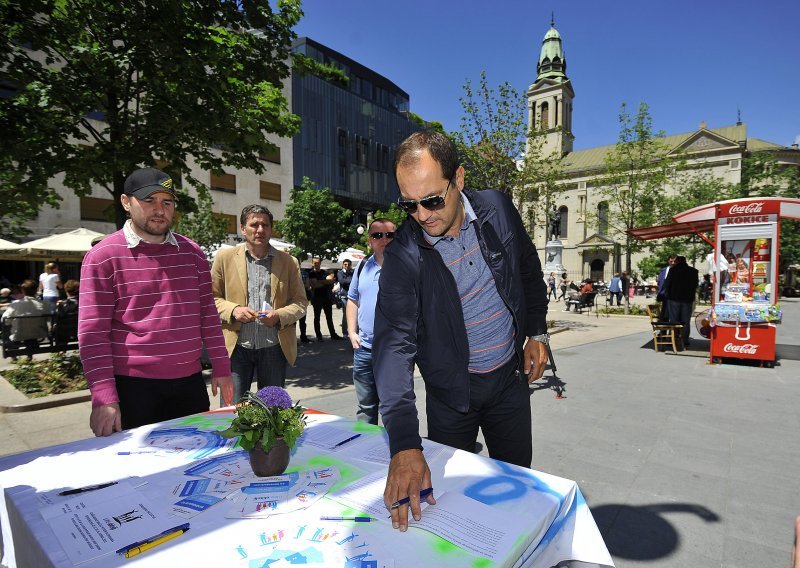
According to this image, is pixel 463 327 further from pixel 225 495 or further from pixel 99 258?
pixel 99 258

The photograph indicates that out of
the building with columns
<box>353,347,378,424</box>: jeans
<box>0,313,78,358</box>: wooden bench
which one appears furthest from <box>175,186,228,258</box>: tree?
the building with columns

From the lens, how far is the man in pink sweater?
7.20 ft

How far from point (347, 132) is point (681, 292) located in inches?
1250

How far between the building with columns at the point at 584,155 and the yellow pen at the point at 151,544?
48.3m

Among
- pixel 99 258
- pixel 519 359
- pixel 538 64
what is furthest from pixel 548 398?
pixel 538 64

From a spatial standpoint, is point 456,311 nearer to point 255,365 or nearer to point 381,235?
point 381,235

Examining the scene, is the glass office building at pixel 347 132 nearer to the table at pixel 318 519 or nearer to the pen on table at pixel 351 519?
the table at pixel 318 519

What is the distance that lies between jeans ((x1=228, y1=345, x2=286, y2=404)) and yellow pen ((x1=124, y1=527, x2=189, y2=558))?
2465 mm

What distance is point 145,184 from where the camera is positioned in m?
2.32

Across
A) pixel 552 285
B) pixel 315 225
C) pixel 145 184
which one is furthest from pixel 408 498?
pixel 552 285

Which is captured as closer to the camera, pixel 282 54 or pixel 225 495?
pixel 225 495

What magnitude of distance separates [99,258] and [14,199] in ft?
21.3

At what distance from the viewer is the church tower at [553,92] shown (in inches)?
2309

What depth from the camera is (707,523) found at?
2896 millimetres
